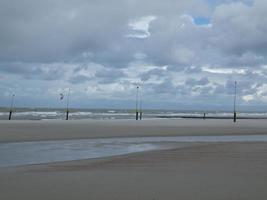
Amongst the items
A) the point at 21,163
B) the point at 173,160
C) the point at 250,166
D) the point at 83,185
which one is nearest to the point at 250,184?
the point at 250,166

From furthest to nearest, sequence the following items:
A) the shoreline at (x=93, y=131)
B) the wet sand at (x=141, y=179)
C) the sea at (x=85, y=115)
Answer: the sea at (x=85, y=115), the shoreline at (x=93, y=131), the wet sand at (x=141, y=179)

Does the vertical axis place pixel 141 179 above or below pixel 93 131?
below

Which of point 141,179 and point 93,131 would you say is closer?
point 141,179

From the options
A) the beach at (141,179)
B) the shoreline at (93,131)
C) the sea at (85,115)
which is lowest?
the beach at (141,179)

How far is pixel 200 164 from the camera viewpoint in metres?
13.1

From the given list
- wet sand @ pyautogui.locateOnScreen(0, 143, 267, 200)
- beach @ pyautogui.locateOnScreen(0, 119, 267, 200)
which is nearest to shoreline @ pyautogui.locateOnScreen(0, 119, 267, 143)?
beach @ pyautogui.locateOnScreen(0, 119, 267, 200)

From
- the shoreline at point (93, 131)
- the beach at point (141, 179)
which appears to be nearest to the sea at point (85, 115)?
the shoreline at point (93, 131)

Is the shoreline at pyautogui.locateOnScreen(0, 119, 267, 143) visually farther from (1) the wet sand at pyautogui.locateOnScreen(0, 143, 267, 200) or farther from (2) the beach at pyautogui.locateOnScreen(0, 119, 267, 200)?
(1) the wet sand at pyautogui.locateOnScreen(0, 143, 267, 200)

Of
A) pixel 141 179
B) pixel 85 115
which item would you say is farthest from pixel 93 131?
pixel 85 115

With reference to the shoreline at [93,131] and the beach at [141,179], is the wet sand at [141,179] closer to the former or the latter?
the beach at [141,179]

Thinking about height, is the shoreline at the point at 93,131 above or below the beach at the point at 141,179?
above

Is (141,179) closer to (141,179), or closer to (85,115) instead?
(141,179)

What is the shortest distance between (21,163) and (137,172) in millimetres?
4917

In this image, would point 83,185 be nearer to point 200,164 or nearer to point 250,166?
point 200,164
